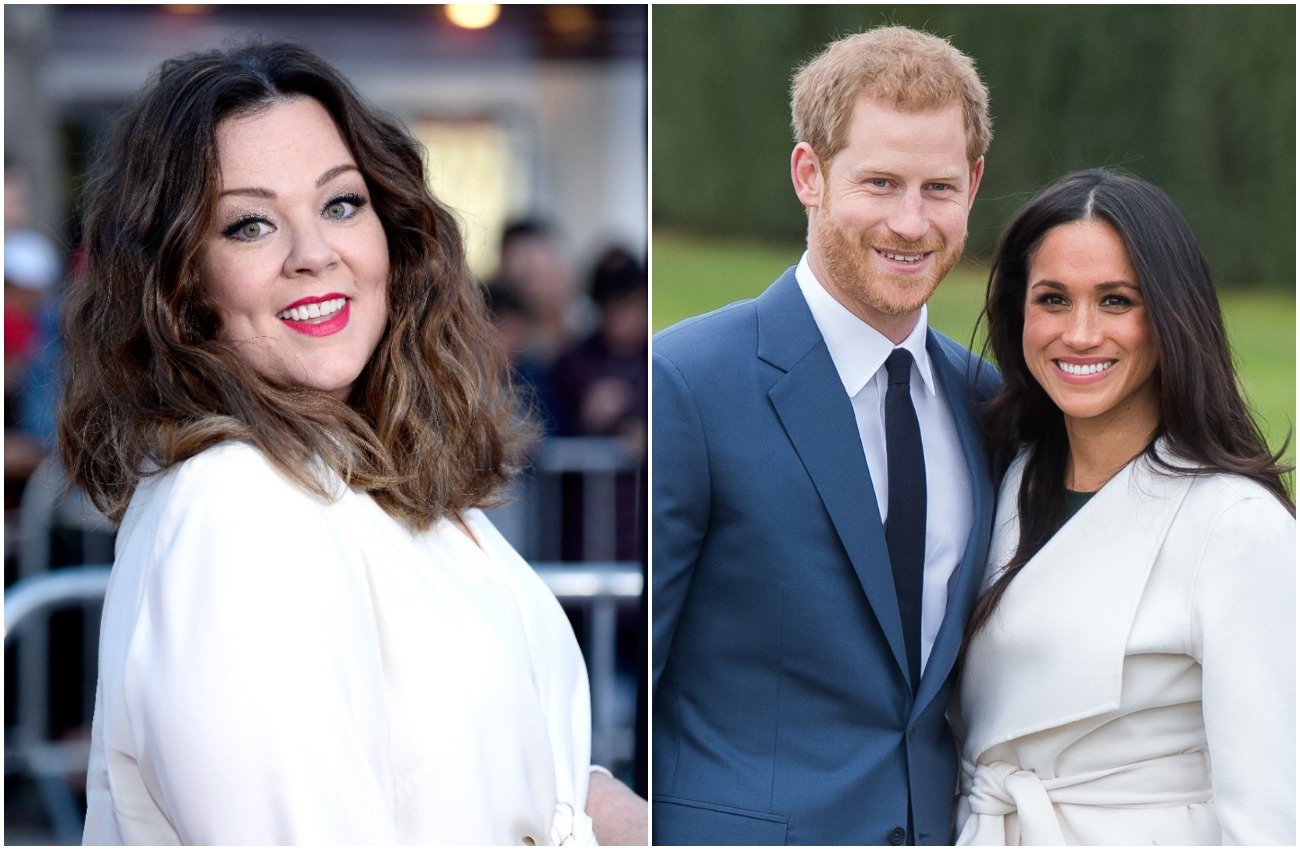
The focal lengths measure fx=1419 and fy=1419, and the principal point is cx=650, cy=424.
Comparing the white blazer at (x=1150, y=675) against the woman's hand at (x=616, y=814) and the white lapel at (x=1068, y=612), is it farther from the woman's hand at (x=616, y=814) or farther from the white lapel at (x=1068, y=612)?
the woman's hand at (x=616, y=814)

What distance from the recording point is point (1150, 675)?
2.51m

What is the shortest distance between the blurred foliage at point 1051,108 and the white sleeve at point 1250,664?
48 cm

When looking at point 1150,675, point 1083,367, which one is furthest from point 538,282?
point 1150,675

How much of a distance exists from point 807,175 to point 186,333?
3.75 ft

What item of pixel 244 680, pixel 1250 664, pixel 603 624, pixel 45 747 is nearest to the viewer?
pixel 244 680

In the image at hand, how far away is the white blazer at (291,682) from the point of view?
6.13ft

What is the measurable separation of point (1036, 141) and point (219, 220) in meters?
1.45

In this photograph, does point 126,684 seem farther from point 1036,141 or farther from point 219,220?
point 1036,141

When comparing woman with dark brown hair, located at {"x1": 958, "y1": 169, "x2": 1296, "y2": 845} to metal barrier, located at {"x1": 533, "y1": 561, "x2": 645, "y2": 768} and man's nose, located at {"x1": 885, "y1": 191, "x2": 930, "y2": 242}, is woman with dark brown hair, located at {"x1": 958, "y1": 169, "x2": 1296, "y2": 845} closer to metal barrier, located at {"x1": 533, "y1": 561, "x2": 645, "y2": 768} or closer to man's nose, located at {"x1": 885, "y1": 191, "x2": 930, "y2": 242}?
man's nose, located at {"x1": 885, "y1": 191, "x2": 930, "y2": 242}

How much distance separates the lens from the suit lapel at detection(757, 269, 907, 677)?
2.56 meters

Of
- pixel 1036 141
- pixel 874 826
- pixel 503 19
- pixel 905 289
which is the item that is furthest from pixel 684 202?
pixel 503 19

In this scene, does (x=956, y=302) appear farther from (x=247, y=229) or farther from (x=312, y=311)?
(x=247, y=229)

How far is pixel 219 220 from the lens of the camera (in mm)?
2137

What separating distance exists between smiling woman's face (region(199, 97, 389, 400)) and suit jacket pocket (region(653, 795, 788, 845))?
1018 millimetres
